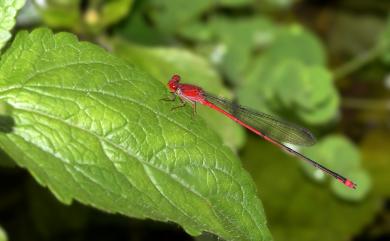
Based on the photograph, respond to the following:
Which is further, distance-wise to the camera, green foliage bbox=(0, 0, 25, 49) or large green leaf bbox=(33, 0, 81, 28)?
large green leaf bbox=(33, 0, 81, 28)

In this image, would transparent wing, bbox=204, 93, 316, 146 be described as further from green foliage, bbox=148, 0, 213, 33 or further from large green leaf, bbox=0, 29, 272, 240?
large green leaf, bbox=0, 29, 272, 240

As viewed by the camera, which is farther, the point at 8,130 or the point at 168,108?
the point at 168,108

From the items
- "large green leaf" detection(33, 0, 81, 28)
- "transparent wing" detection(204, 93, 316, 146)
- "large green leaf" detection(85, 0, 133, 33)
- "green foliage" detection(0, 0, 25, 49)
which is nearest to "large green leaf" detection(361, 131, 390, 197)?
"transparent wing" detection(204, 93, 316, 146)

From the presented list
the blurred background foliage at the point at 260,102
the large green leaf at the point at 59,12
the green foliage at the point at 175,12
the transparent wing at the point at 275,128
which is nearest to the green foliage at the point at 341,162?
the blurred background foliage at the point at 260,102

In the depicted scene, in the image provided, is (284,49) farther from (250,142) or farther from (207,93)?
(207,93)

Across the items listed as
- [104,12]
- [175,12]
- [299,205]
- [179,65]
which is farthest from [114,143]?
[175,12]

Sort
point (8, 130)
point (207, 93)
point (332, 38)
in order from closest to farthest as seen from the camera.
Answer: point (8, 130) < point (207, 93) < point (332, 38)

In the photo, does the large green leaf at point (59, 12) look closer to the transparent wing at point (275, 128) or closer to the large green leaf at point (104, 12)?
the large green leaf at point (104, 12)

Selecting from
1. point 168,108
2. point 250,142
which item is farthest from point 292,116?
point 168,108
